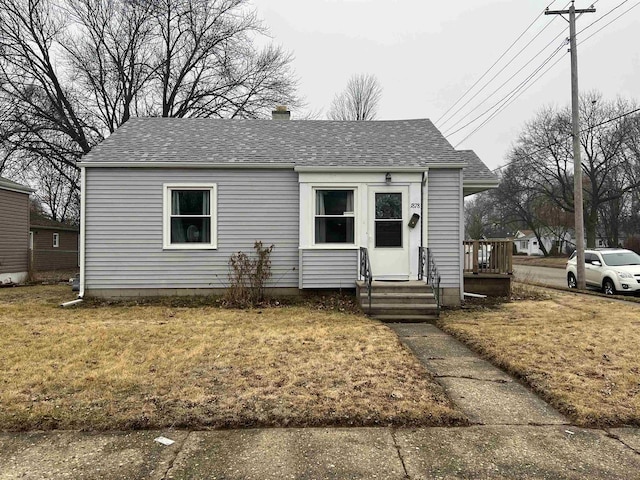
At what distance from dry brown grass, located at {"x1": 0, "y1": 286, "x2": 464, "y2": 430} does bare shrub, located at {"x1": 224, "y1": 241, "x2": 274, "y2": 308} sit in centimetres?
200

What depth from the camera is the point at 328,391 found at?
379 cm

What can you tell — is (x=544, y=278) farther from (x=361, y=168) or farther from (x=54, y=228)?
(x=54, y=228)

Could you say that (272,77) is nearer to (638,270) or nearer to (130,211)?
(130,211)

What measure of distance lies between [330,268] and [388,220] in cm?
170

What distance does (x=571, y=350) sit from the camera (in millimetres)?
5258

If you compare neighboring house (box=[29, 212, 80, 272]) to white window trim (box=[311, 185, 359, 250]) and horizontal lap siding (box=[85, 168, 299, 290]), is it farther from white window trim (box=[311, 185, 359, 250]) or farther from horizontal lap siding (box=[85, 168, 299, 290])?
white window trim (box=[311, 185, 359, 250])

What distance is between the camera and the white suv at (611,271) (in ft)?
40.7

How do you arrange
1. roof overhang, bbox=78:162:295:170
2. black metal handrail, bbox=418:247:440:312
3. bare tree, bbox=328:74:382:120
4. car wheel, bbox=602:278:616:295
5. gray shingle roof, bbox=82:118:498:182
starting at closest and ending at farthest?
black metal handrail, bbox=418:247:440:312 → roof overhang, bbox=78:162:295:170 → gray shingle roof, bbox=82:118:498:182 → car wheel, bbox=602:278:616:295 → bare tree, bbox=328:74:382:120

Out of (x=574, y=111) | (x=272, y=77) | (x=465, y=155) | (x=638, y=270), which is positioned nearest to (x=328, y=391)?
(x=465, y=155)

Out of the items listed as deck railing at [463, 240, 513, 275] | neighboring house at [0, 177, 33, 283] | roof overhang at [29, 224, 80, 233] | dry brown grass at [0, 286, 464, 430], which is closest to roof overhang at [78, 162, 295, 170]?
dry brown grass at [0, 286, 464, 430]

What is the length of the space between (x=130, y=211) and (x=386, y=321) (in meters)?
6.19

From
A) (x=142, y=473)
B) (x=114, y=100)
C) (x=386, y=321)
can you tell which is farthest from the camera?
(x=114, y=100)

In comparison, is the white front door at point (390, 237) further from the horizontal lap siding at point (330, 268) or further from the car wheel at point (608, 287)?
the car wheel at point (608, 287)

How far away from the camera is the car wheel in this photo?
13.0m
